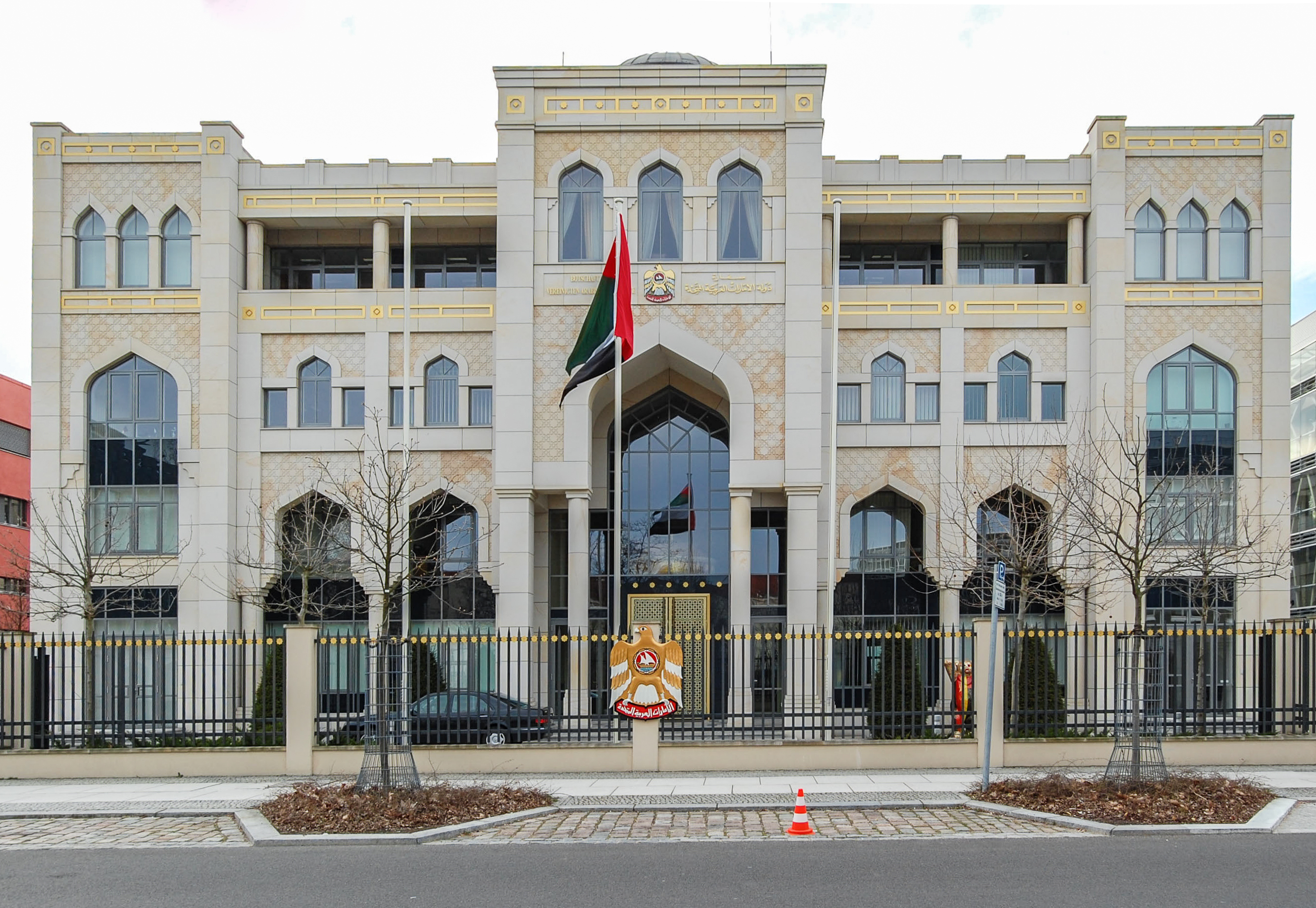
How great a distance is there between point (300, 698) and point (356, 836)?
568 centimetres

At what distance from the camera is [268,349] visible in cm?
3084

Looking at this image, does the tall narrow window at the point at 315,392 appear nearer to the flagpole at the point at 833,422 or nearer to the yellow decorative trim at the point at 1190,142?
the flagpole at the point at 833,422

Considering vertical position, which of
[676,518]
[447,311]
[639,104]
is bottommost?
[676,518]

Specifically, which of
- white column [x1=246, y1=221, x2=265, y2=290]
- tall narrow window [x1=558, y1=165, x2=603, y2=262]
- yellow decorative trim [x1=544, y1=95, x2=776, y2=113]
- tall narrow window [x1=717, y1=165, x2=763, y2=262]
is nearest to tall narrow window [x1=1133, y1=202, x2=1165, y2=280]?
tall narrow window [x1=717, y1=165, x2=763, y2=262]

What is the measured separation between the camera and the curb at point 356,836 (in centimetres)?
1285

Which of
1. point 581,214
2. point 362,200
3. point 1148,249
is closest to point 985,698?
point 581,214

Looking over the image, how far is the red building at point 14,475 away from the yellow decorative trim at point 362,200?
21622 millimetres

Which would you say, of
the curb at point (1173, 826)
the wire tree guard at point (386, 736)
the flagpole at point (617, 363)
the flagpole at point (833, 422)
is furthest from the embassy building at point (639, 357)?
the curb at point (1173, 826)

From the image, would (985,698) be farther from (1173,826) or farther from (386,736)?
(386,736)

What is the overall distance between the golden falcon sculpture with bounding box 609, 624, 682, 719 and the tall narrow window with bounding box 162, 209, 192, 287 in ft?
60.3

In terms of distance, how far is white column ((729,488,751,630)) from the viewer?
27766 mm

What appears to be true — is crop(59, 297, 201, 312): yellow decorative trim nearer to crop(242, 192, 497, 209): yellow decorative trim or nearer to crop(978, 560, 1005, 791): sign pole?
crop(242, 192, 497, 209): yellow decorative trim

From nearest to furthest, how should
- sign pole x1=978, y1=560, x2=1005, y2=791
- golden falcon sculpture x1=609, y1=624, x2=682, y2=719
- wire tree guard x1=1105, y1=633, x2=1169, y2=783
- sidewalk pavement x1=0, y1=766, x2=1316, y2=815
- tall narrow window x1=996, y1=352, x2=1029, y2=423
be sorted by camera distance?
1. wire tree guard x1=1105, y1=633, x2=1169, y2=783
2. sign pole x1=978, y1=560, x2=1005, y2=791
3. sidewalk pavement x1=0, y1=766, x2=1316, y2=815
4. golden falcon sculpture x1=609, y1=624, x2=682, y2=719
5. tall narrow window x1=996, y1=352, x2=1029, y2=423

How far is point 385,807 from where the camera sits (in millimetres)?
13734
